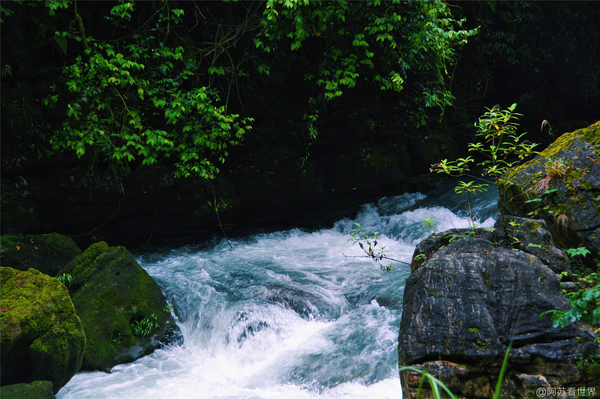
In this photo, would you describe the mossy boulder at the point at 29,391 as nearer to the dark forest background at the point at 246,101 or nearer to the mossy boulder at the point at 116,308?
the mossy boulder at the point at 116,308

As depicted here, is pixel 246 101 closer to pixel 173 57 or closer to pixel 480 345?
pixel 173 57

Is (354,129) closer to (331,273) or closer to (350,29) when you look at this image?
(350,29)

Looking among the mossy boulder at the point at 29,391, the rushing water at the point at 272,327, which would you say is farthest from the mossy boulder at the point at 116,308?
the mossy boulder at the point at 29,391

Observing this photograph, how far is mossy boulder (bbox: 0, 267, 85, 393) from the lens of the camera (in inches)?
132

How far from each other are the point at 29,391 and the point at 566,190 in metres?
5.28

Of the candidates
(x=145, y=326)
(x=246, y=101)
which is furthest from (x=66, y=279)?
(x=246, y=101)

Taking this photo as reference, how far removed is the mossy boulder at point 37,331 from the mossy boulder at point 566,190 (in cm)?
436

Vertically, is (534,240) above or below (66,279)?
above

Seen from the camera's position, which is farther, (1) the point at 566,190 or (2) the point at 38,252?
(2) the point at 38,252

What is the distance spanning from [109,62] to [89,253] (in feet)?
10.3

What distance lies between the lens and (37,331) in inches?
137

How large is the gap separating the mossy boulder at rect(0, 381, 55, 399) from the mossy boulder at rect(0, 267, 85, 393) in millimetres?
132

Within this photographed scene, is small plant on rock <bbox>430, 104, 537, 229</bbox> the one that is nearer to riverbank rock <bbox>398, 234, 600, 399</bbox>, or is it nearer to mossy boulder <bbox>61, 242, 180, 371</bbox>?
riverbank rock <bbox>398, 234, 600, 399</bbox>

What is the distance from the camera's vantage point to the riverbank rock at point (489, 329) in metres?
2.34
